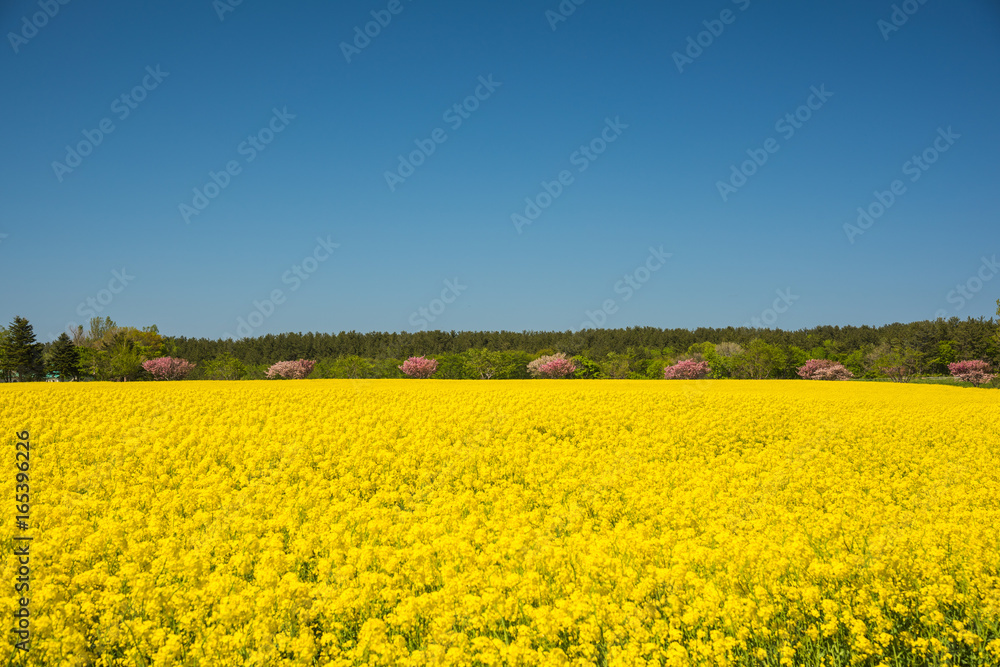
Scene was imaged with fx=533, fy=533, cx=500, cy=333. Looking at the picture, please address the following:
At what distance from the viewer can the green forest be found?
71.0 metres

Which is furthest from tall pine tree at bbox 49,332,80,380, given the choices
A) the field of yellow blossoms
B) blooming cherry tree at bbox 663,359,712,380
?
blooming cherry tree at bbox 663,359,712,380

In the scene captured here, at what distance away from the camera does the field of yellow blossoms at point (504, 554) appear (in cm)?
498

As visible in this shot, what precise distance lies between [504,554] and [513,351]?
8264 centimetres

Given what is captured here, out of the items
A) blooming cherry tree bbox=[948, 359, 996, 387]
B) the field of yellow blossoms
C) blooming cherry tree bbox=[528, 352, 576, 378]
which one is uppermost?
blooming cherry tree bbox=[528, 352, 576, 378]

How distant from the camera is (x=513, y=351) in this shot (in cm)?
8912

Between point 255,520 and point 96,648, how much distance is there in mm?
2845

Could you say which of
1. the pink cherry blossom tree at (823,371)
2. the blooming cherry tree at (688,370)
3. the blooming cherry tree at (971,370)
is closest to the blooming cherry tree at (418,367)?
the blooming cherry tree at (688,370)

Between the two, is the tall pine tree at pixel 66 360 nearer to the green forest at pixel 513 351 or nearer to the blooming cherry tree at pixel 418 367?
the green forest at pixel 513 351

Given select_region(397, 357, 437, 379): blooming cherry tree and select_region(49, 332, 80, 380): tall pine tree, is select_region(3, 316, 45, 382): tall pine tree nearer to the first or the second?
select_region(49, 332, 80, 380): tall pine tree

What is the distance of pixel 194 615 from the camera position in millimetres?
5293

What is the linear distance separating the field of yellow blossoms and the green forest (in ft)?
186

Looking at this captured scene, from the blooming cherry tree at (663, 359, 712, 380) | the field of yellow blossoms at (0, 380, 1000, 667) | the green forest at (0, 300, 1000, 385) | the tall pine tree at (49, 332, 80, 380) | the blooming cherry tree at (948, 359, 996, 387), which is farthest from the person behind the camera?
the blooming cherry tree at (948, 359, 996, 387)

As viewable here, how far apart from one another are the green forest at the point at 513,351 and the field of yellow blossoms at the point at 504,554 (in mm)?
56734

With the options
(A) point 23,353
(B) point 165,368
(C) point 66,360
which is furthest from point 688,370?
(A) point 23,353
